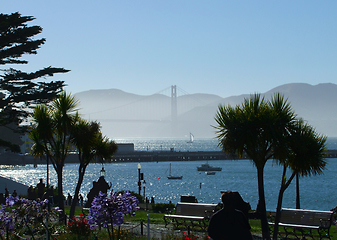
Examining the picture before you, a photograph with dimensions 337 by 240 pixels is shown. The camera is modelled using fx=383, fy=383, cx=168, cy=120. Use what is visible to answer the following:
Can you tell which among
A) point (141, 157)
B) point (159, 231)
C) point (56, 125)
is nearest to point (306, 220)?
point (159, 231)

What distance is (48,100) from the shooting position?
74.7 feet

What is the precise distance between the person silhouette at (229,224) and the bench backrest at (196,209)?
22.3 feet

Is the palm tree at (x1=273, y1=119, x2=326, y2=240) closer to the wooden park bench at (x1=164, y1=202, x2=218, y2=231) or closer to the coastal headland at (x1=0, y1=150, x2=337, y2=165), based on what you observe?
the wooden park bench at (x1=164, y1=202, x2=218, y2=231)

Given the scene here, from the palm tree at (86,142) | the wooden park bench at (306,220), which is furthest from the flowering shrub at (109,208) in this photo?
the palm tree at (86,142)

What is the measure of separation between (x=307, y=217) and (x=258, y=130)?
3067 mm

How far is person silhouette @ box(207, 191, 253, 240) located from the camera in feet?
18.6

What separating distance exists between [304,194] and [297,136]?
60369 mm

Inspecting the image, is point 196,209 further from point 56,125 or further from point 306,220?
point 56,125

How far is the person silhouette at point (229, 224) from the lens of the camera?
18.6 ft

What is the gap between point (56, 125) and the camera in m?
15.1

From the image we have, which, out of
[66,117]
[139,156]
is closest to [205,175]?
[139,156]

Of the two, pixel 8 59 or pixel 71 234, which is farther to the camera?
pixel 8 59

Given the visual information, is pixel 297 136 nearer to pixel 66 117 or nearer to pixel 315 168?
pixel 315 168

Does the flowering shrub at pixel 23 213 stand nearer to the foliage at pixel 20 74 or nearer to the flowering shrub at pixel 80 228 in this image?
the flowering shrub at pixel 80 228
